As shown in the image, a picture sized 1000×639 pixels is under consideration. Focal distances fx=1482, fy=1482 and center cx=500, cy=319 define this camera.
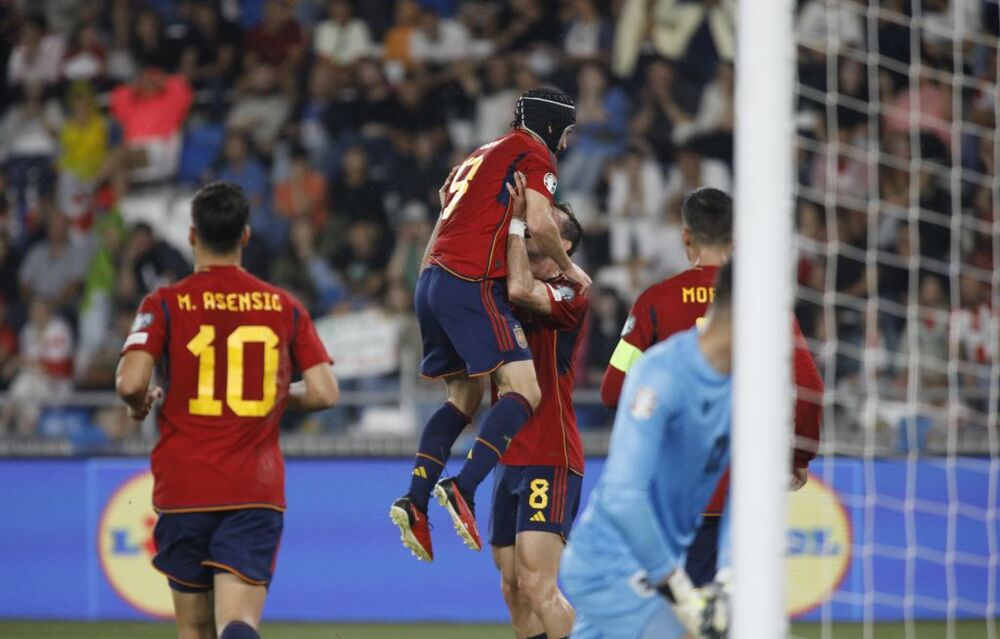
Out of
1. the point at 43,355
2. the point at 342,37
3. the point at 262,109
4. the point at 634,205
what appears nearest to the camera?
the point at 634,205

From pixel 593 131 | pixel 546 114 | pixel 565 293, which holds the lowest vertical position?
pixel 565 293

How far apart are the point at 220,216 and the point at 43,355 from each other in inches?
310

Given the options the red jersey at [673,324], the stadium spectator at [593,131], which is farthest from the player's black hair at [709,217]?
the stadium spectator at [593,131]

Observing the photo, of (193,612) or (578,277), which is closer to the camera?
(193,612)

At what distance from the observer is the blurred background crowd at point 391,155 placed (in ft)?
37.0

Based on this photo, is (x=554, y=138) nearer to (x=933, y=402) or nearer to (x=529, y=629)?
(x=529, y=629)

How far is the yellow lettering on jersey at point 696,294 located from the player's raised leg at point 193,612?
2.05m

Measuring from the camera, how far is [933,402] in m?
10.0

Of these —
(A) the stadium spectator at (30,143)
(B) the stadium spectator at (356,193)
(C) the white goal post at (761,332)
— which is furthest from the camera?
(A) the stadium spectator at (30,143)

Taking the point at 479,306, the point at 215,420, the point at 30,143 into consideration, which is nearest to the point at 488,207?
the point at 479,306

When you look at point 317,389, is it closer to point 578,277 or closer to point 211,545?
point 211,545

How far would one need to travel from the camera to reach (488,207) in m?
6.26

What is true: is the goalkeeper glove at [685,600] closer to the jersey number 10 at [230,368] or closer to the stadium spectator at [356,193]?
the jersey number 10 at [230,368]

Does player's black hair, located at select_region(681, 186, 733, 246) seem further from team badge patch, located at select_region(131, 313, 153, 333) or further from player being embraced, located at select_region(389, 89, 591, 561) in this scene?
team badge patch, located at select_region(131, 313, 153, 333)
